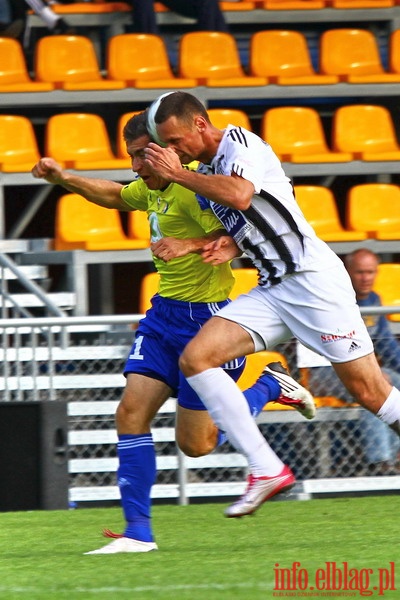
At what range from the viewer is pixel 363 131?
11852 mm

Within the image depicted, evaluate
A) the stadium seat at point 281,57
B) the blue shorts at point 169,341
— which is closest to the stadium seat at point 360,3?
the stadium seat at point 281,57

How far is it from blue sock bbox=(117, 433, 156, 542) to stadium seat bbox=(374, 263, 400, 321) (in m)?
4.43

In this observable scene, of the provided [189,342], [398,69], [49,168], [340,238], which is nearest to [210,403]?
[189,342]

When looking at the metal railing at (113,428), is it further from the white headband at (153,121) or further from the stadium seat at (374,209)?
the white headband at (153,121)

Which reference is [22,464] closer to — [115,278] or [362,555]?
[362,555]

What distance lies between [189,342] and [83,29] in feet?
27.4

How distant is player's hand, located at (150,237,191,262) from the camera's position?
5348 millimetres

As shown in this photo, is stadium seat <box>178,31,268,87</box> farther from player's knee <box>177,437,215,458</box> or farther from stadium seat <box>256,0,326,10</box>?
player's knee <box>177,437,215,458</box>

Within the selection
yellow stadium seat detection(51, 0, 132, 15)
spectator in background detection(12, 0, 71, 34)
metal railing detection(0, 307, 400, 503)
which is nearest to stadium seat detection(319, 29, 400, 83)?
yellow stadium seat detection(51, 0, 132, 15)

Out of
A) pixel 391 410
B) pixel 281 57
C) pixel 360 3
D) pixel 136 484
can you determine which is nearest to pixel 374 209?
pixel 281 57

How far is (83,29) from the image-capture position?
43.3 ft

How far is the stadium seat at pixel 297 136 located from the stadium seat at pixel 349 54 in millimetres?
958

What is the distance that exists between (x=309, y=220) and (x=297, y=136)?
1226 millimetres

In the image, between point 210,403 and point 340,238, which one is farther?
point 340,238
